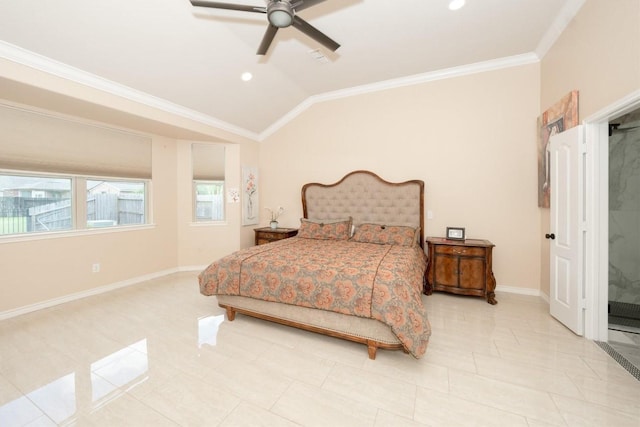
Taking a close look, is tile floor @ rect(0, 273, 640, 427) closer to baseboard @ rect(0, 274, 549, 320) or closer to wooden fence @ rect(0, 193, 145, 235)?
baseboard @ rect(0, 274, 549, 320)

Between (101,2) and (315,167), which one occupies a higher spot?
(101,2)

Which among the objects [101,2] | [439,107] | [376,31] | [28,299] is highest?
[376,31]

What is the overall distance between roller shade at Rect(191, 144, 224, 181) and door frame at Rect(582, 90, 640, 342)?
499 centimetres

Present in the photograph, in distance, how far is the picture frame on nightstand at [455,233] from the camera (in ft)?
12.0

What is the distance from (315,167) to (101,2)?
131 inches

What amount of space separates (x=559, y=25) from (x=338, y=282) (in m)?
3.69

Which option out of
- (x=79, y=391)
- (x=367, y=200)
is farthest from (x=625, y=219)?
(x=79, y=391)

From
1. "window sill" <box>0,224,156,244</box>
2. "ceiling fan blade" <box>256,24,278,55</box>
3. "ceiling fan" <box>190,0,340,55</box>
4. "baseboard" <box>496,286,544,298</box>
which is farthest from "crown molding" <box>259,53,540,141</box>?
"baseboard" <box>496,286,544,298</box>

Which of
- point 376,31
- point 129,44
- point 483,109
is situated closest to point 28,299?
point 129,44

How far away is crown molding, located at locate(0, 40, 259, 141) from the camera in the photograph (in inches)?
94.4

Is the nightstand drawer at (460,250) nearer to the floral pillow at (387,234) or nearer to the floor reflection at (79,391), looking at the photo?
the floral pillow at (387,234)

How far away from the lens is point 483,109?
3732 mm

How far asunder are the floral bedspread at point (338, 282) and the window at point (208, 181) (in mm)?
2194

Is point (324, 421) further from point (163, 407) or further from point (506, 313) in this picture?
point (506, 313)
